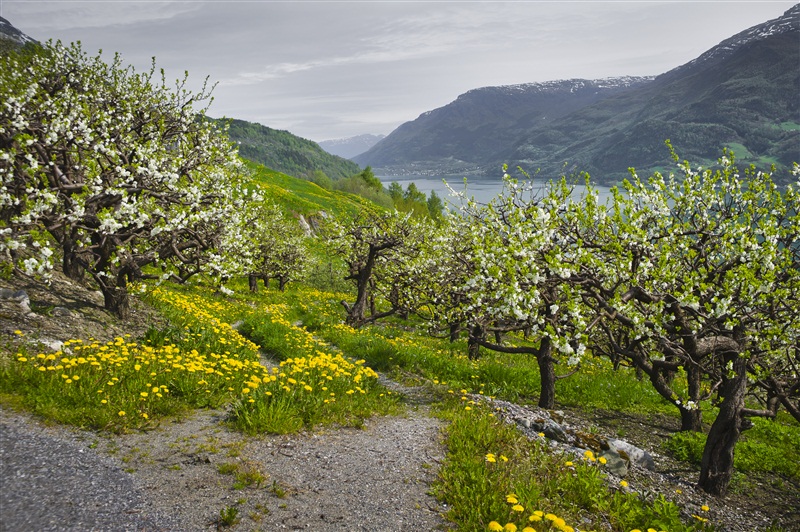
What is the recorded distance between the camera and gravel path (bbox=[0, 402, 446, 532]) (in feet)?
18.7

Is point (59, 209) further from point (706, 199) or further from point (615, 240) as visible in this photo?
point (706, 199)

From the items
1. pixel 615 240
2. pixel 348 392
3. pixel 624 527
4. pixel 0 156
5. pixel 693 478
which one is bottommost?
pixel 693 478

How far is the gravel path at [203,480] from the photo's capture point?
5.71 m

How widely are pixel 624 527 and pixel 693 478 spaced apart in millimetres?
4698

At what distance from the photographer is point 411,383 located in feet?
49.7

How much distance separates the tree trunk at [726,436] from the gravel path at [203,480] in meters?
6.14

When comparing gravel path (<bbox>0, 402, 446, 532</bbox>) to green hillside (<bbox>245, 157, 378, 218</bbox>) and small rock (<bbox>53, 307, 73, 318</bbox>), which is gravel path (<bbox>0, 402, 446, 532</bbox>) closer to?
small rock (<bbox>53, 307, 73, 318</bbox>)

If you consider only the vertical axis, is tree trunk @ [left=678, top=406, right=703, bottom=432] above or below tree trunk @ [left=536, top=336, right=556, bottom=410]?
Result: below

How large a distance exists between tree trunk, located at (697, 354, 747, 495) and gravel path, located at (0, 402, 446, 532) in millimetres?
6136

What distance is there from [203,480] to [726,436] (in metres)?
10.5

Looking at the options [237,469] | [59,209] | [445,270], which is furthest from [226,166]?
[237,469]

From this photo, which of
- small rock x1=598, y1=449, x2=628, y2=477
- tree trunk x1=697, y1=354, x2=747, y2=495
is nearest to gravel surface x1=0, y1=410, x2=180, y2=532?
small rock x1=598, y1=449, x2=628, y2=477

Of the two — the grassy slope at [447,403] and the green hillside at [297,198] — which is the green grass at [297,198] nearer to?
the green hillside at [297,198]

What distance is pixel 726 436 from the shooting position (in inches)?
370
